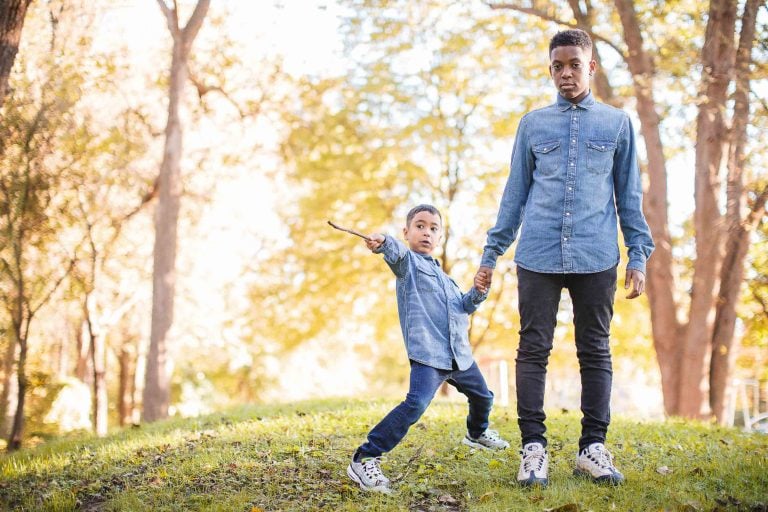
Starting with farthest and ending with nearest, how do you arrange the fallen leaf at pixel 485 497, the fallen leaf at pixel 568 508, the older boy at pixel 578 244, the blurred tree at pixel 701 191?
1. the blurred tree at pixel 701 191
2. the older boy at pixel 578 244
3. the fallen leaf at pixel 485 497
4. the fallen leaf at pixel 568 508

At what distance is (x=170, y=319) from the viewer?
1091 centimetres

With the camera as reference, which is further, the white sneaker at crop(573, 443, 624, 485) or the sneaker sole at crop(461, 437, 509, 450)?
the sneaker sole at crop(461, 437, 509, 450)

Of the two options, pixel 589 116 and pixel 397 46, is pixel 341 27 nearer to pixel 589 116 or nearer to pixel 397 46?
pixel 397 46

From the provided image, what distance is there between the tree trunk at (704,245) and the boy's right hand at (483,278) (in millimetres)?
5611

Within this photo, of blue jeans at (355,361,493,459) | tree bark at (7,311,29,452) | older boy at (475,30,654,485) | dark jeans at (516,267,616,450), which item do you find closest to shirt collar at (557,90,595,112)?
older boy at (475,30,654,485)

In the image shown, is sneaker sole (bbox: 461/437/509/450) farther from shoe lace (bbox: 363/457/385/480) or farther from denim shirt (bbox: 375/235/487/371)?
shoe lace (bbox: 363/457/385/480)

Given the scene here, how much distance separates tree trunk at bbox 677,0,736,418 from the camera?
344 inches

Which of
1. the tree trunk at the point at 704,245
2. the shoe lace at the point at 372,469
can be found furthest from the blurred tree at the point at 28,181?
the tree trunk at the point at 704,245

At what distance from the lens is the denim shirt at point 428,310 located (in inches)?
157

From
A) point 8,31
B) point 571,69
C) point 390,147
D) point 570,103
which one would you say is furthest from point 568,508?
point 390,147

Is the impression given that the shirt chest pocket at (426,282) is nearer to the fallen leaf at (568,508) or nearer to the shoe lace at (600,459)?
the shoe lace at (600,459)

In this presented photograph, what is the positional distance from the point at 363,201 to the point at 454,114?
248cm

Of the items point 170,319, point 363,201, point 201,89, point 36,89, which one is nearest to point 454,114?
point 363,201

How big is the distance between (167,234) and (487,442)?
766 centimetres
